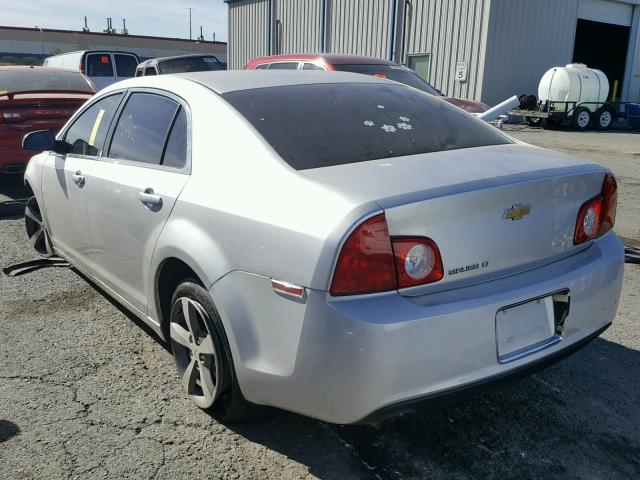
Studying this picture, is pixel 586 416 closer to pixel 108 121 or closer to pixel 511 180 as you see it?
pixel 511 180

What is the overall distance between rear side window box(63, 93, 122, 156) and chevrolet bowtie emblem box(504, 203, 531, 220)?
2479 mm

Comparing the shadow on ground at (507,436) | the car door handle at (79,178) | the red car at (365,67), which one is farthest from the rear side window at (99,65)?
the shadow on ground at (507,436)

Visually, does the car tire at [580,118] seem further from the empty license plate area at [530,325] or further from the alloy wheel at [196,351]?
the alloy wheel at [196,351]

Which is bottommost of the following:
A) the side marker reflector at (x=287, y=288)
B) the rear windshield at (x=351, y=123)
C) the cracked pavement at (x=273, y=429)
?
the cracked pavement at (x=273, y=429)

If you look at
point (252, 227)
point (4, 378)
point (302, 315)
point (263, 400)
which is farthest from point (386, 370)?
point (4, 378)

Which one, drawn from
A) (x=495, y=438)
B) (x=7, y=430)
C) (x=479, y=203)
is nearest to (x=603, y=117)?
(x=495, y=438)

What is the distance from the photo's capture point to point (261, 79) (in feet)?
11.0

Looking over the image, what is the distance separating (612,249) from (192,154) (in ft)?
6.46

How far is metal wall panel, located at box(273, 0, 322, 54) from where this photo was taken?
2413 cm

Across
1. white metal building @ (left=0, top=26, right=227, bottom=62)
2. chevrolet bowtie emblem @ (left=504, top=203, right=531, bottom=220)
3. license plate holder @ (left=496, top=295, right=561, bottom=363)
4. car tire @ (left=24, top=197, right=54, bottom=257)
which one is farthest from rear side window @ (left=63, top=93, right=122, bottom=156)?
white metal building @ (left=0, top=26, right=227, bottom=62)

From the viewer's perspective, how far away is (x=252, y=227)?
7.82 feet

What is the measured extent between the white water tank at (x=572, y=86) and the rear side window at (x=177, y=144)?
60.0 ft

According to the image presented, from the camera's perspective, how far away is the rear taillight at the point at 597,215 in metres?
2.70

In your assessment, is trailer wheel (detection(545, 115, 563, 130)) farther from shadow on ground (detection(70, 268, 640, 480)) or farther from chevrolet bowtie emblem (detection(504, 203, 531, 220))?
chevrolet bowtie emblem (detection(504, 203, 531, 220))
